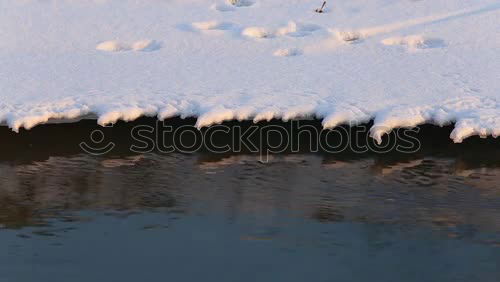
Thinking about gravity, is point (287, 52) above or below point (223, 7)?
below

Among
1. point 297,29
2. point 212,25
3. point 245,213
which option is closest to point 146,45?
point 212,25

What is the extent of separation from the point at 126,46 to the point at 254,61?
1533 millimetres

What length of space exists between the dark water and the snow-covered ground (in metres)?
0.35

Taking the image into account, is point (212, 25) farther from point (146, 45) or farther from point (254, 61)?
point (254, 61)

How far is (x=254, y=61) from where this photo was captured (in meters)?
8.45

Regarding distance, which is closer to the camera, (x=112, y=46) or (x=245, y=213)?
(x=245, y=213)

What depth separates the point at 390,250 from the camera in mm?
5402

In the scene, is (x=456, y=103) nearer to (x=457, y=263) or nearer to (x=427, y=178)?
(x=427, y=178)

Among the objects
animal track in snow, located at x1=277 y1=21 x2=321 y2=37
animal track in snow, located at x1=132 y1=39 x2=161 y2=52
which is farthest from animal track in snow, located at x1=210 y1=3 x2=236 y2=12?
animal track in snow, located at x1=132 y1=39 x2=161 y2=52

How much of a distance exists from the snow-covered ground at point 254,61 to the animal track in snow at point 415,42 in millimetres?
14

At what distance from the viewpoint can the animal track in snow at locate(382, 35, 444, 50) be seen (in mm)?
8784

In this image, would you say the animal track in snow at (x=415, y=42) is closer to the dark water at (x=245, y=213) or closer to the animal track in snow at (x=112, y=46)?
the dark water at (x=245, y=213)

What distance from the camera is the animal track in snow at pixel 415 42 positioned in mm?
8784

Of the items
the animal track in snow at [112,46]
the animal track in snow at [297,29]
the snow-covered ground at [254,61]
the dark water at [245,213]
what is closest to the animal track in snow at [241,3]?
the snow-covered ground at [254,61]
